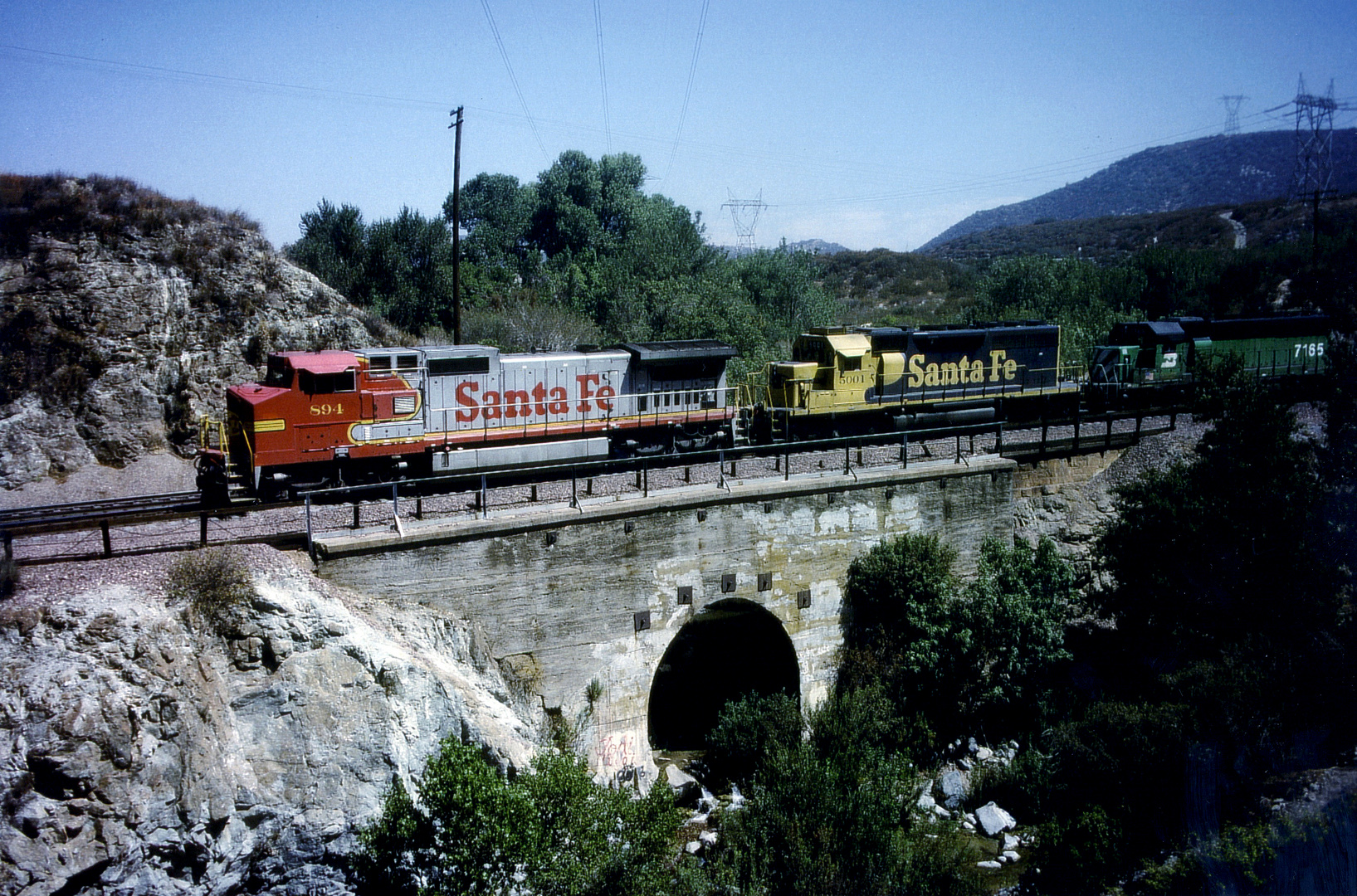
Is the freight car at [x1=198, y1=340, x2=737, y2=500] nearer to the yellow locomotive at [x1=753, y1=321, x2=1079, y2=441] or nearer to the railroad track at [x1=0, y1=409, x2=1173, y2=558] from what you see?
the railroad track at [x1=0, y1=409, x2=1173, y2=558]

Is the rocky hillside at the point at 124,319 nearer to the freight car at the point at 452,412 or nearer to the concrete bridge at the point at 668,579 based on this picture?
the freight car at the point at 452,412

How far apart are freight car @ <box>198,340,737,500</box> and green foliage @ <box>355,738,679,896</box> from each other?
26.0 ft

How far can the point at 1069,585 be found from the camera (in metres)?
21.3

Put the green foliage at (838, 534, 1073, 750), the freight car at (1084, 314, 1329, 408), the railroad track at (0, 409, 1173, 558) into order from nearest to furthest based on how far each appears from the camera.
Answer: the railroad track at (0, 409, 1173, 558)
the green foliage at (838, 534, 1073, 750)
the freight car at (1084, 314, 1329, 408)

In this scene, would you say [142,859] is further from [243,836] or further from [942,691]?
[942,691]

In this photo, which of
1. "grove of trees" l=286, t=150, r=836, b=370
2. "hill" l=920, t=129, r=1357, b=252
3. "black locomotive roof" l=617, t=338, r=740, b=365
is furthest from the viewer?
"hill" l=920, t=129, r=1357, b=252

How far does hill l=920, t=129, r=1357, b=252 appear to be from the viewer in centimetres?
4062

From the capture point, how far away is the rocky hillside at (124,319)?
21.8 m

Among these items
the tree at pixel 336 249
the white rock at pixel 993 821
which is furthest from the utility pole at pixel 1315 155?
the tree at pixel 336 249

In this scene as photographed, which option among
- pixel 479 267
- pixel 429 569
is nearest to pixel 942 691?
pixel 429 569

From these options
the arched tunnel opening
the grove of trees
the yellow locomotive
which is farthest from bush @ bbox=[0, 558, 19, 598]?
the grove of trees

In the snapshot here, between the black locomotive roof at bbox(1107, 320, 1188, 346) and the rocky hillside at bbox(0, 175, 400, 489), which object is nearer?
the rocky hillside at bbox(0, 175, 400, 489)

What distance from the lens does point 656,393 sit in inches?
859

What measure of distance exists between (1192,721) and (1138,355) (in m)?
15.4
